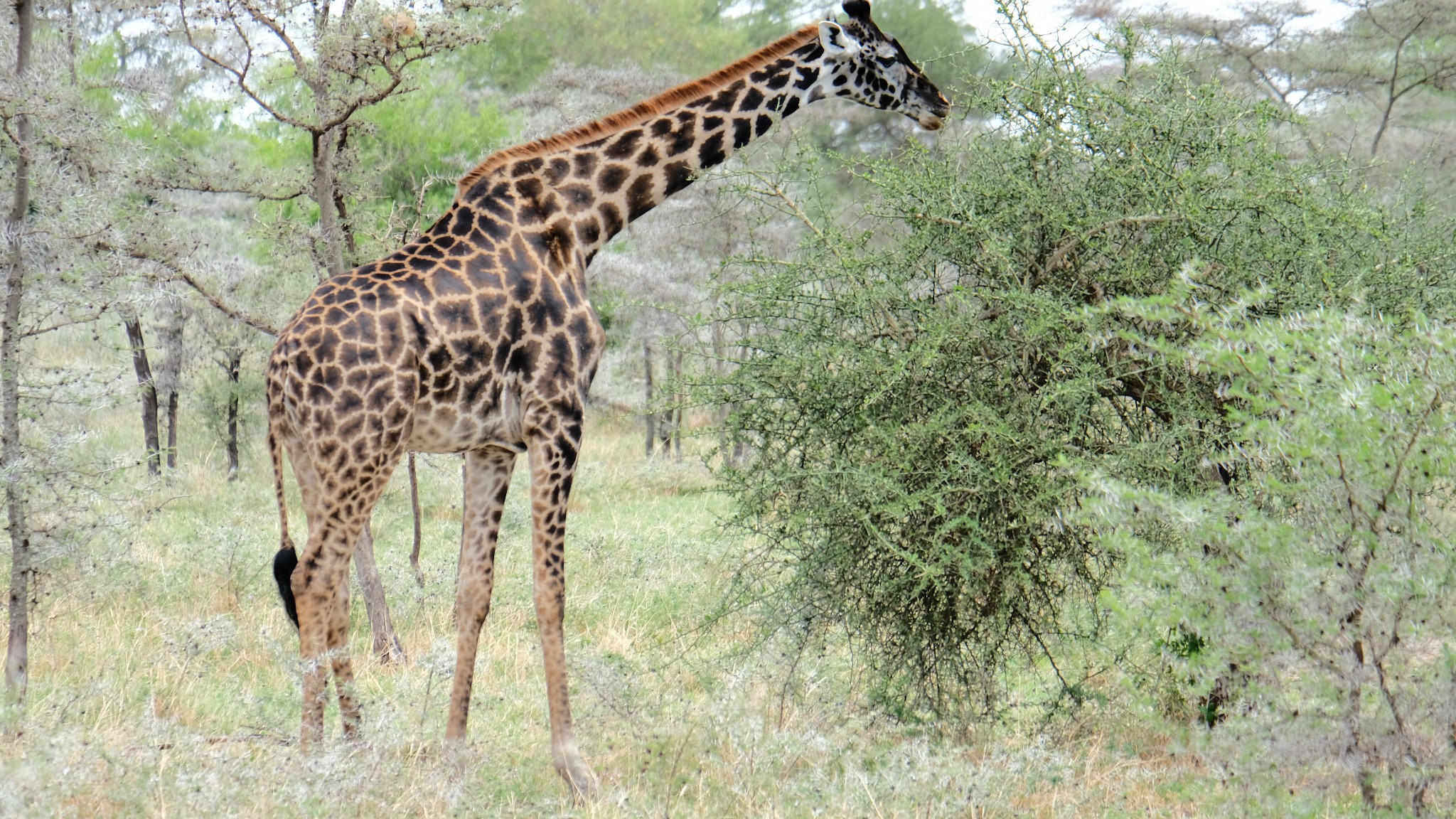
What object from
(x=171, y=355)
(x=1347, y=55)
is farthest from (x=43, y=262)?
(x=1347, y=55)

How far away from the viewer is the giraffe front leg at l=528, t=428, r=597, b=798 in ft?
16.9

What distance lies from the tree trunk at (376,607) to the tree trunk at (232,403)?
938 cm

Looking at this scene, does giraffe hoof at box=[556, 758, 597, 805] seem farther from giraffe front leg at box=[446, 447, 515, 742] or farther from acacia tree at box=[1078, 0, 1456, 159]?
acacia tree at box=[1078, 0, 1456, 159]

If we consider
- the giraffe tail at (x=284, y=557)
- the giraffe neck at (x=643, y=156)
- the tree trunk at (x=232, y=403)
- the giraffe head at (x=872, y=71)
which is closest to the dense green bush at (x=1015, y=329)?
the giraffe head at (x=872, y=71)

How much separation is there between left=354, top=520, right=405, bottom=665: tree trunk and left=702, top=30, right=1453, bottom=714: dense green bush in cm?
265

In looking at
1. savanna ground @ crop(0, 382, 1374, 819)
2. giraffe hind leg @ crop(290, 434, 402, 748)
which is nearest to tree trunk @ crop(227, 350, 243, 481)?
savanna ground @ crop(0, 382, 1374, 819)

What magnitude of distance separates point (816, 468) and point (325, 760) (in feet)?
7.77

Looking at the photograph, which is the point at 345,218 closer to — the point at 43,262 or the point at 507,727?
the point at 43,262

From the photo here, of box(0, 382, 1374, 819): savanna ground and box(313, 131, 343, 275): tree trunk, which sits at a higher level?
box(313, 131, 343, 275): tree trunk

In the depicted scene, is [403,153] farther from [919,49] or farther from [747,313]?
[919,49]

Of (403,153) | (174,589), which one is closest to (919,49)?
(403,153)

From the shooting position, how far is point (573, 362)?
524 centimetres

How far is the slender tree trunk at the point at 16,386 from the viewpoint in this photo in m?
6.11

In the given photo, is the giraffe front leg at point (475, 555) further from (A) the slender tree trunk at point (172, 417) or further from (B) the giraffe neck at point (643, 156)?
(A) the slender tree trunk at point (172, 417)
